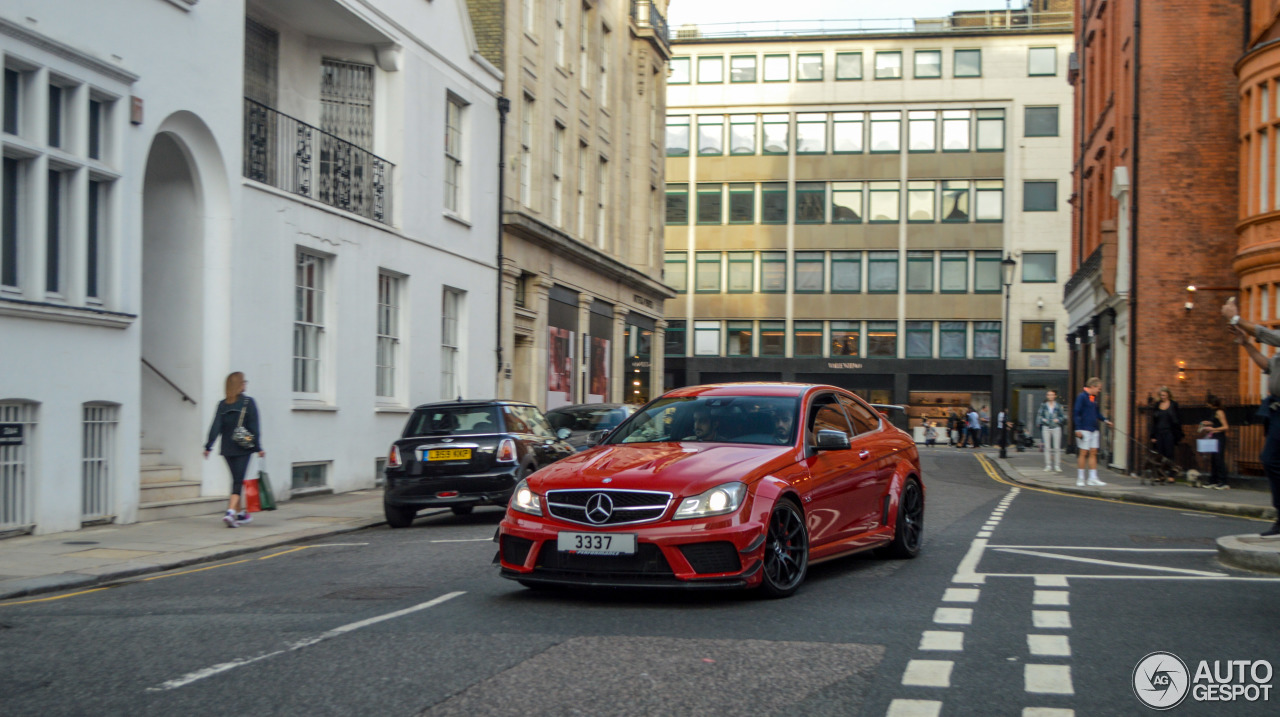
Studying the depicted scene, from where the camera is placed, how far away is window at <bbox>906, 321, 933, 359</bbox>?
60031 mm

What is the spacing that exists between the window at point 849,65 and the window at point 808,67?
94cm

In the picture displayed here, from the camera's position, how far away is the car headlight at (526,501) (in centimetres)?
809

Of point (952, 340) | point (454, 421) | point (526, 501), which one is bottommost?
point (526, 501)

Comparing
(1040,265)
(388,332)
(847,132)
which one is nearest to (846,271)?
(847,132)

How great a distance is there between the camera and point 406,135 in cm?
2253

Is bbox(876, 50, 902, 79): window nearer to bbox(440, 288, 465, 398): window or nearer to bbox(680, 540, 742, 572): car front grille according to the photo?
bbox(440, 288, 465, 398): window

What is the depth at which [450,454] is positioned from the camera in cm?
1468

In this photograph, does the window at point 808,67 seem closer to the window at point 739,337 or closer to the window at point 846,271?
the window at point 846,271

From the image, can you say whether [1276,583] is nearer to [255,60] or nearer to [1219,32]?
[255,60]

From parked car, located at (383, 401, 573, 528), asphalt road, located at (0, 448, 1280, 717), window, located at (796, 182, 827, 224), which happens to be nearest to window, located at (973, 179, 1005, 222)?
window, located at (796, 182, 827, 224)

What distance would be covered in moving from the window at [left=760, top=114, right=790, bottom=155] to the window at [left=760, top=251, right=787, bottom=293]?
516 cm

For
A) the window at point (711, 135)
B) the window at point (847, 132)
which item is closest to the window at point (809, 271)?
the window at point (847, 132)

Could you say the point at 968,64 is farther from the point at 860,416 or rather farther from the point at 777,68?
the point at 860,416

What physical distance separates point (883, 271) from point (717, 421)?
52.7 metres
